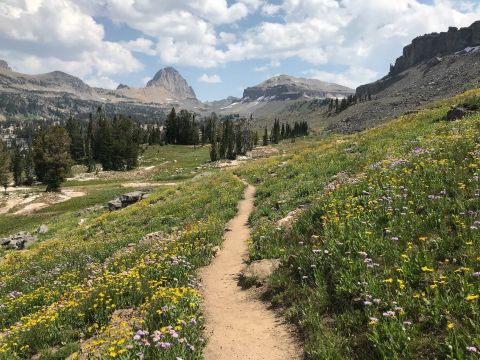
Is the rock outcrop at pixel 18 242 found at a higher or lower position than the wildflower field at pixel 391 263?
lower

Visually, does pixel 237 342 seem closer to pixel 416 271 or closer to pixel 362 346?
pixel 362 346

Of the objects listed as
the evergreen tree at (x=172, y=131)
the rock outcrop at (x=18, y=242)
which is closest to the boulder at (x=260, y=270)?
the rock outcrop at (x=18, y=242)

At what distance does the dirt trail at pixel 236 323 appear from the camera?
746 cm

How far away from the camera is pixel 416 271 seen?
7.41 metres

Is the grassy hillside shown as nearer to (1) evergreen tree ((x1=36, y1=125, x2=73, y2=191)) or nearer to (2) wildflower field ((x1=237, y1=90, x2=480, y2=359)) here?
(2) wildflower field ((x1=237, y1=90, x2=480, y2=359))

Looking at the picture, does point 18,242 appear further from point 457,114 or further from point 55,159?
point 55,159

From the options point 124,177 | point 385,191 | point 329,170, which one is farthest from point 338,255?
point 124,177

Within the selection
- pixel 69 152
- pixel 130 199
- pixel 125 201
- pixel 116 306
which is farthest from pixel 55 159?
pixel 116 306

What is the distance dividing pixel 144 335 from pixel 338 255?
4.62 meters

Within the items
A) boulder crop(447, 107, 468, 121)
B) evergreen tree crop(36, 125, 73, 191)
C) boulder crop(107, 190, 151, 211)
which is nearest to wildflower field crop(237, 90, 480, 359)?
boulder crop(447, 107, 468, 121)

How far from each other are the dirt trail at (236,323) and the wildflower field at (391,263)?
1.49 ft

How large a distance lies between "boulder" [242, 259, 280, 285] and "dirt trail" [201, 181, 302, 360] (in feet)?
1.52

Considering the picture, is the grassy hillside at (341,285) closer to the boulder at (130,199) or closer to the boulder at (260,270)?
the boulder at (260,270)

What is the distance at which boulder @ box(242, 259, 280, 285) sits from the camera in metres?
10.8
